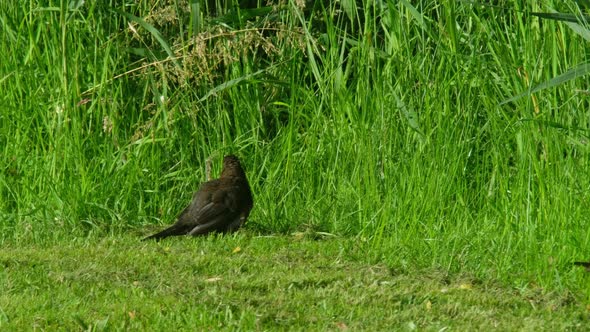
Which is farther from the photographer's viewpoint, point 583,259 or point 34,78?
point 34,78

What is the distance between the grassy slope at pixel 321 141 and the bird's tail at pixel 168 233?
11 cm

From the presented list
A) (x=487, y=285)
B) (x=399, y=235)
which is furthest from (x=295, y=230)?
(x=487, y=285)

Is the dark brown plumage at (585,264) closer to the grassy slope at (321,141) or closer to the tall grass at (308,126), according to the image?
the grassy slope at (321,141)

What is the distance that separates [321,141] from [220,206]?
0.86 m

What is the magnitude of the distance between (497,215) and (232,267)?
1399mm

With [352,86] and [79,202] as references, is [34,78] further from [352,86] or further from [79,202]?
[352,86]

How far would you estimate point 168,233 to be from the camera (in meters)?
6.30

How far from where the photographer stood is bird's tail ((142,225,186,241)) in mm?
6254

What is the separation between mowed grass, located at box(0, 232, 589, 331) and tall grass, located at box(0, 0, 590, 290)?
303 mm

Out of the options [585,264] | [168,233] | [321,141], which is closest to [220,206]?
[168,233]

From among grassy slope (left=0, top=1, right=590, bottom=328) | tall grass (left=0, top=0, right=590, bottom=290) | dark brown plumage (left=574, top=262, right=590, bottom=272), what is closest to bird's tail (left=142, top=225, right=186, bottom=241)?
grassy slope (left=0, top=1, right=590, bottom=328)

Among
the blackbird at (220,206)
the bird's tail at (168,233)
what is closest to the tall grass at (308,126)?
the blackbird at (220,206)

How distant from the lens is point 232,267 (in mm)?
5582

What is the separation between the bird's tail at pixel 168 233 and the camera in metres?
6.25
